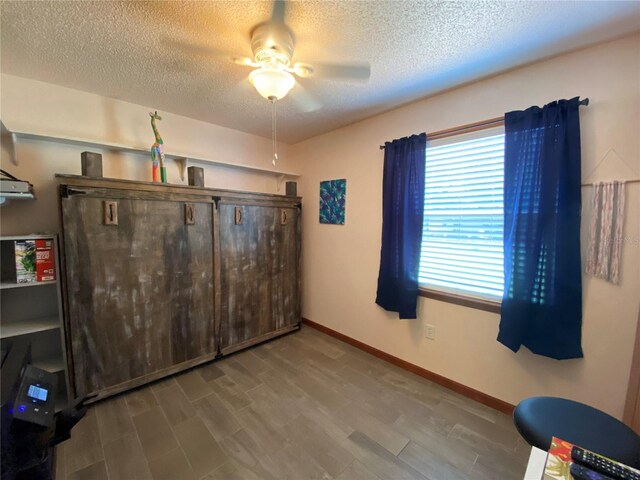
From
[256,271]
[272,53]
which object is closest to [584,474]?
[272,53]

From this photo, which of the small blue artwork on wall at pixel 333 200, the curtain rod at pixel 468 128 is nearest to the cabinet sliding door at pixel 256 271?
the small blue artwork on wall at pixel 333 200

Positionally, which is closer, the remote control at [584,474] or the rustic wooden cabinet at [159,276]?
the remote control at [584,474]

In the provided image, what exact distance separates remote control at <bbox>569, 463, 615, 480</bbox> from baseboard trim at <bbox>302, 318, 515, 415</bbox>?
1.31 meters

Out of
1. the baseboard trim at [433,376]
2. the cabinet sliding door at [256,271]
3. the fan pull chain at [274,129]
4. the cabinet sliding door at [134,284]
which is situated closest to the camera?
the cabinet sliding door at [134,284]

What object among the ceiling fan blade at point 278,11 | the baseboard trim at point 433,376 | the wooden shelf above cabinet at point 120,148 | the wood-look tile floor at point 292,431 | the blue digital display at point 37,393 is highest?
the ceiling fan blade at point 278,11

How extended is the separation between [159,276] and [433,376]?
2.41 m

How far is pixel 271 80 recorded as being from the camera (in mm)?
1333

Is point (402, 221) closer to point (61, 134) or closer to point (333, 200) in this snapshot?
point (333, 200)

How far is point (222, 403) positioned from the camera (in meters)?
1.89

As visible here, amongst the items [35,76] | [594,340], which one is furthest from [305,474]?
[35,76]

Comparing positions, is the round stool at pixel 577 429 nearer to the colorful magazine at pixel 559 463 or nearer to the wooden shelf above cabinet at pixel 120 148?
the colorful magazine at pixel 559 463

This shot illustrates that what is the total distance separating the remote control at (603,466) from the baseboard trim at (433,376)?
4.13ft

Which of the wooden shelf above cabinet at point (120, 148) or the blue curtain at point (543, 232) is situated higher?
the wooden shelf above cabinet at point (120, 148)

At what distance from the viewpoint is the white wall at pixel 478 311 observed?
1.40 m
